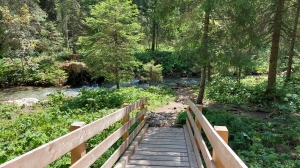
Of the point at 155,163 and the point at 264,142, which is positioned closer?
the point at 155,163

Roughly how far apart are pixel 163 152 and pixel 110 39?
8.66m

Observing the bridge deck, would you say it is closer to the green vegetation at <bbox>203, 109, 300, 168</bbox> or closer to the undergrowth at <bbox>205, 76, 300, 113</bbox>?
the green vegetation at <bbox>203, 109, 300, 168</bbox>

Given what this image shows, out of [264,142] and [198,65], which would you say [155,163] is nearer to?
[264,142]

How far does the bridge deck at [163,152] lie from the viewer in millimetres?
3369

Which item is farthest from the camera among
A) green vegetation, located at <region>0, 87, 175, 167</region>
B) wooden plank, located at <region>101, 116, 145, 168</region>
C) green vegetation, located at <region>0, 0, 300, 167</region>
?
green vegetation, located at <region>0, 0, 300, 167</region>

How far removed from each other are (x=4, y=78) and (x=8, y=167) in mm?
18787

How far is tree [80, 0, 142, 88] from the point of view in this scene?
10945 millimetres

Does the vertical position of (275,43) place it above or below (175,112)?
above

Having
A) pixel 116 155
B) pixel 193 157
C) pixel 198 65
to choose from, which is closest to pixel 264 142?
pixel 193 157

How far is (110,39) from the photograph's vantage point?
37.4 feet

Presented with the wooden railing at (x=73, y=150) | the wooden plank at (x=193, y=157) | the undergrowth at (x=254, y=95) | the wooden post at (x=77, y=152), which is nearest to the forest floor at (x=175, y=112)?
the undergrowth at (x=254, y=95)

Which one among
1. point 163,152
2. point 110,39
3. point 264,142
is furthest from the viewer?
point 110,39

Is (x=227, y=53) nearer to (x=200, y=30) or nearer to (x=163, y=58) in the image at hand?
(x=200, y=30)

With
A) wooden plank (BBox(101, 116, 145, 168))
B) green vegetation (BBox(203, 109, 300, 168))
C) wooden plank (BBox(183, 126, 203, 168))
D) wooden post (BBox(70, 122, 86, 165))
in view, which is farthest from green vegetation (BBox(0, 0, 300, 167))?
wooden post (BBox(70, 122, 86, 165))
